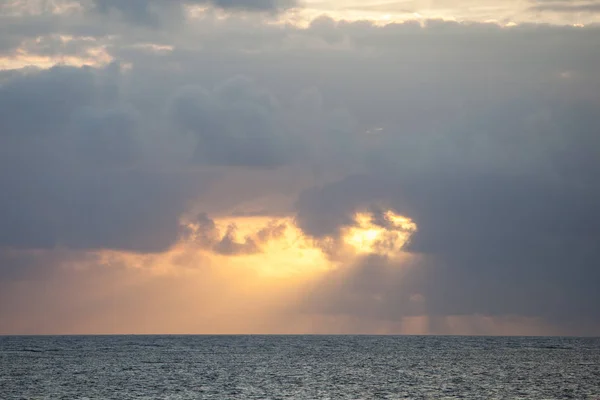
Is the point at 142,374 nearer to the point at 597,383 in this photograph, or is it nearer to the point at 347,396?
the point at 347,396

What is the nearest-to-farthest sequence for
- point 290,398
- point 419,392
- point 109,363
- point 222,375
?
point 290,398
point 419,392
point 222,375
point 109,363

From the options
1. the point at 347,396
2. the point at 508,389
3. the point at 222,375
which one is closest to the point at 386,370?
the point at 222,375

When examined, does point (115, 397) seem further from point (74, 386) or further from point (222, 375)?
point (222, 375)

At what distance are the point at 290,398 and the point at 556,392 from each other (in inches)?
1549

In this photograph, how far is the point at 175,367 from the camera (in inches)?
6998

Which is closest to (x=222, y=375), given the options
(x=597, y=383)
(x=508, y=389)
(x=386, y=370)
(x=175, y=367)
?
(x=175, y=367)

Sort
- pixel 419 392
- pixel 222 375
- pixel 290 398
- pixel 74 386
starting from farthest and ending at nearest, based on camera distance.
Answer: pixel 222 375 → pixel 74 386 → pixel 419 392 → pixel 290 398

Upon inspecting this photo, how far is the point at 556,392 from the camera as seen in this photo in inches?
4793

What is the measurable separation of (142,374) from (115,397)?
140 feet

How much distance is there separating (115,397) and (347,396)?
31225 mm

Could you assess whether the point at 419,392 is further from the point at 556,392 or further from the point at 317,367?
the point at 317,367

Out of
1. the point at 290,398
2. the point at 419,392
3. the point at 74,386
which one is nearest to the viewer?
the point at 290,398

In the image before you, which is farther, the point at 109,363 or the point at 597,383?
the point at 109,363

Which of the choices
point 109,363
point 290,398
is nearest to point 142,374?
point 109,363
